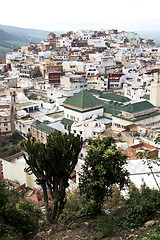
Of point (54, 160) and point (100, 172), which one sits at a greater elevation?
point (54, 160)

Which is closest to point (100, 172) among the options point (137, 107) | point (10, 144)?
point (137, 107)

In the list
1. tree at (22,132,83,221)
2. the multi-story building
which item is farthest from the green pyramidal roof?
tree at (22,132,83,221)

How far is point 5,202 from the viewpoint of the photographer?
374 inches

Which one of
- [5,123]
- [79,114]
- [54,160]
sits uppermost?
[54,160]

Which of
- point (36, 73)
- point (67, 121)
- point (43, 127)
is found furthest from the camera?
point (36, 73)

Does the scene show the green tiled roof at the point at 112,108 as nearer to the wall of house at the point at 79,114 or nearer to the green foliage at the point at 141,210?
the wall of house at the point at 79,114

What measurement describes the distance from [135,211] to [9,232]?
387cm

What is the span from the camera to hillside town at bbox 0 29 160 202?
19.3 metres

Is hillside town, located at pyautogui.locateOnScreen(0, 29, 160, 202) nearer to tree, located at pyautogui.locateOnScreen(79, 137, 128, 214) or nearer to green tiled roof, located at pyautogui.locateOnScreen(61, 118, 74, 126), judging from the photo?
green tiled roof, located at pyautogui.locateOnScreen(61, 118, 74, 126)

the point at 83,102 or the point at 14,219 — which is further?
the point at 83,102

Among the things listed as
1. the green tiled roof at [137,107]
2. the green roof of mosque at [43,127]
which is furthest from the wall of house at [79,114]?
the green tiled roof at [137,107]

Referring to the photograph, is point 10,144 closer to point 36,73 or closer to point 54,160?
point 54,160

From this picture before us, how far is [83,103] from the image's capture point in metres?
26.7

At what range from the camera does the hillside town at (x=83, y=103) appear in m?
19.3
